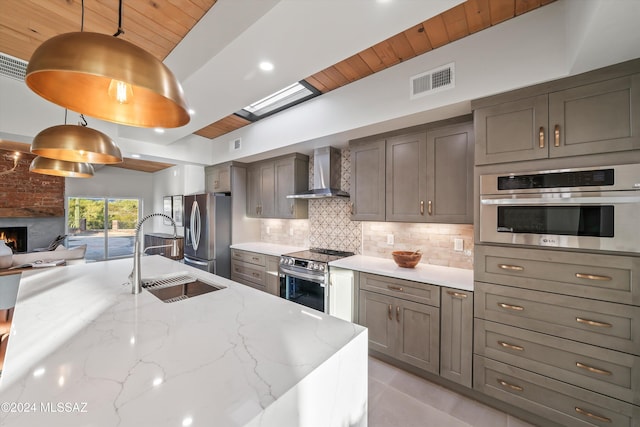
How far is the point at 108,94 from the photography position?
1.00 metres

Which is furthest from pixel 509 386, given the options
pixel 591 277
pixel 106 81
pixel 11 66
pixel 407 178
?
pixel 11 66

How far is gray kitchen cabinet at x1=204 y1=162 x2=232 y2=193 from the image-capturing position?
4.19 m

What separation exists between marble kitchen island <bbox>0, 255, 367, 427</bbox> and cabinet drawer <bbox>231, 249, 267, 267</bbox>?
2.10 m

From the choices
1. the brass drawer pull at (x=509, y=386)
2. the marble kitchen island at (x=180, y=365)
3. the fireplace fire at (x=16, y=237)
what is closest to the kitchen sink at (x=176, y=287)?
the marble kitchen island at (x=180, y=365)

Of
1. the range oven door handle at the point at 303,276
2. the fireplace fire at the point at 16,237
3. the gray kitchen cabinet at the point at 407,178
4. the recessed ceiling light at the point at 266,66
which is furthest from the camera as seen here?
the fireplace fire at the point at 16,237

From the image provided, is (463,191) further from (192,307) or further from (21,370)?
(21,370)

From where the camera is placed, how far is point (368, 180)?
2787 mm

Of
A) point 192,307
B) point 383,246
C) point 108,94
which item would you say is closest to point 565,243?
point 383,246

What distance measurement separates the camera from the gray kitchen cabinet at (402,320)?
2109 millimetres

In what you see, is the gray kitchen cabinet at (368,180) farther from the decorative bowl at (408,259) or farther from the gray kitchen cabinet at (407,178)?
Result: the decorative bowl at (408,259)

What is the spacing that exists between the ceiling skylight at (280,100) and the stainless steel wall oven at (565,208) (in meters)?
2.00

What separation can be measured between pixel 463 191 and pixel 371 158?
0.99 m

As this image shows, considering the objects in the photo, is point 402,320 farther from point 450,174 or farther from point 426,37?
point 426,37

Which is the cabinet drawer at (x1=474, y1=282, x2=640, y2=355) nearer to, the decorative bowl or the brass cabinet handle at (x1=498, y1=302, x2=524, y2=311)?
the brass cabinet handle at (x1=498, y1=302, x2=524, y2=311)
